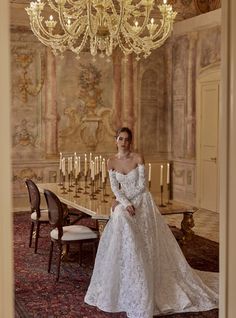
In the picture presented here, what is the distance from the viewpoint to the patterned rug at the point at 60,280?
418 cm

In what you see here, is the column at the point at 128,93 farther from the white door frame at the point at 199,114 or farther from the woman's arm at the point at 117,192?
the woman's arm at the point at 117,192

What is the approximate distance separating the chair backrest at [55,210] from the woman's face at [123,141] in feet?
3.25

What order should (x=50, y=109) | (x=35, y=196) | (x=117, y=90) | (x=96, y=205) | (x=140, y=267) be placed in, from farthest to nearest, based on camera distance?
(x=117, y=90) < (x=50, y=109) < (x=35, y=196) < (x=96, y=205) < (x=140, y=267)

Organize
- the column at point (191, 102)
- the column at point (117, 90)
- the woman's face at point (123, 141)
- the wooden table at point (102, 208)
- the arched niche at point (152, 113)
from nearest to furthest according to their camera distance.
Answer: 1. the woman's face at point (123, 141)
2. the wooden table at point (102, 208)
3. the column at point (191, 102)
4. the column at point (117, 90)
5. the arched niche at point (152, 113)

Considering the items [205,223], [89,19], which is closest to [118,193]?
[89,19]

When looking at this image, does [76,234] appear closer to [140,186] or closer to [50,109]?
[140,186]

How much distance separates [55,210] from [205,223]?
340cm

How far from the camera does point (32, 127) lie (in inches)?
355

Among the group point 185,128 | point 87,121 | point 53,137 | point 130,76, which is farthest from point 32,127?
point 185,128

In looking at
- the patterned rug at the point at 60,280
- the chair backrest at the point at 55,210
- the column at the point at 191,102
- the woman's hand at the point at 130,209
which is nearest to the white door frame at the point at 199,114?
the column at the point at 191,102

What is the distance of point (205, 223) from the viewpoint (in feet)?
25.6

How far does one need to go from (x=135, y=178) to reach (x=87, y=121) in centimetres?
519

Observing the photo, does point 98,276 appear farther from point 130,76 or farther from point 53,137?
point 130,76

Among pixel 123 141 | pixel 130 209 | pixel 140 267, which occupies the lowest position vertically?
pixel 140 267
